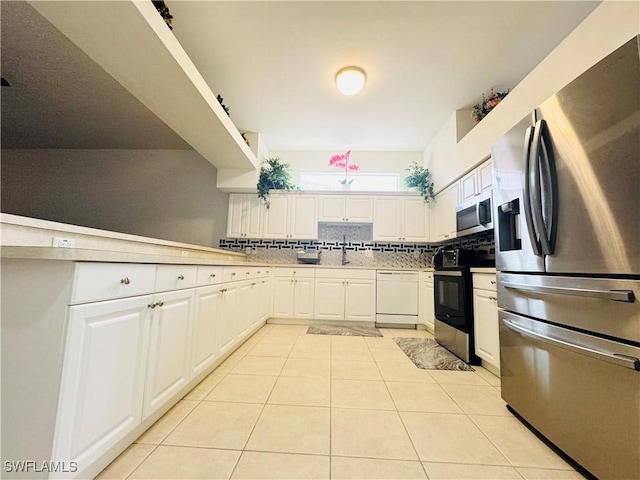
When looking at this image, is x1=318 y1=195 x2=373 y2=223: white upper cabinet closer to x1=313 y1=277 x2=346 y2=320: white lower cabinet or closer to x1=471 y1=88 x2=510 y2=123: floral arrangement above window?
x1=313 y1=277 x2=346 y2=320: white lower cabinet

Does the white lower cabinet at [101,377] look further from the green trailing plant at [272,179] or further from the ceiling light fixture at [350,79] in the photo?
the green trailing plant at [272,179]

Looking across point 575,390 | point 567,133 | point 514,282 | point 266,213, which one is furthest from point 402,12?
point 266,213

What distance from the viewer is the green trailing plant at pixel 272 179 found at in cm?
404

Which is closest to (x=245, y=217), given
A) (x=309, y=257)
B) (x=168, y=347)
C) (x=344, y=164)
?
(x=309, y=257)

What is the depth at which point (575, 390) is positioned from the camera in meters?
1.10

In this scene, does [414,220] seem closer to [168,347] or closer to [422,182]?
[422,182]

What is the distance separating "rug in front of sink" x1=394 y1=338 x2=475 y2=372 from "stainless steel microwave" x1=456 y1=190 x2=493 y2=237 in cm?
130

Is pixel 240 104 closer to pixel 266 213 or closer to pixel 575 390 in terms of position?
pixel 266 213

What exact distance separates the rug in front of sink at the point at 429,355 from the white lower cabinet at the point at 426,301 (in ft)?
1.21

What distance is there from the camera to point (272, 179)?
13.3ft

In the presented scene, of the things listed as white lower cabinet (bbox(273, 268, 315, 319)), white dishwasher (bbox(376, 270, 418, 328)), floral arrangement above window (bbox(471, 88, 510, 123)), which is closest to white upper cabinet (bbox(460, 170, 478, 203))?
floral arrangement above window (bbox(471, 88, 510, 123))

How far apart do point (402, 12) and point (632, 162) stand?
6.30 ft

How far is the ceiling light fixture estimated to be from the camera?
263 centimetres

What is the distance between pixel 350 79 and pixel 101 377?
2980 mm
